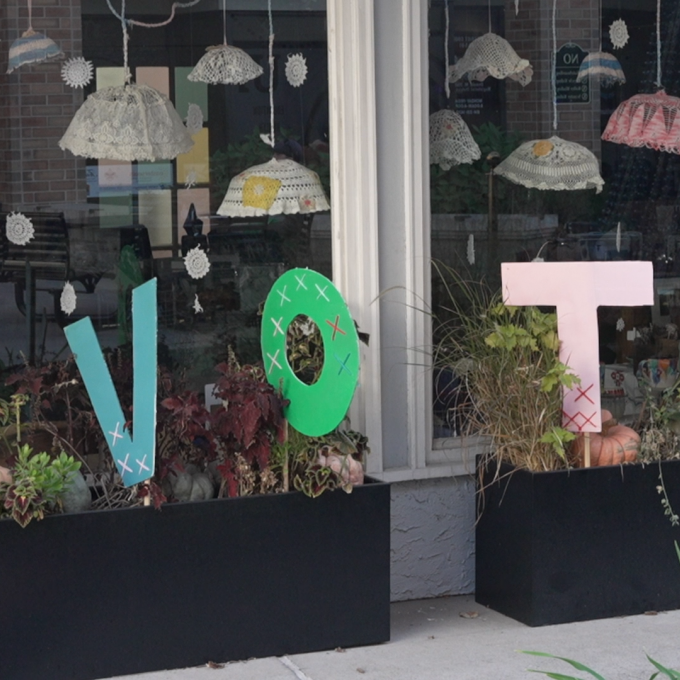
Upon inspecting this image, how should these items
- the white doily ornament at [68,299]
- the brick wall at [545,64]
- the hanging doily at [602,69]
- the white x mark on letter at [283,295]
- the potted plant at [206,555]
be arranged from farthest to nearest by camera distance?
the hanging doily at [602,69] → the brick wall at [545,64] → the white doily ornament at [68,299] → the white x mark on letter at [283,295] → the potted plant at [206,555]

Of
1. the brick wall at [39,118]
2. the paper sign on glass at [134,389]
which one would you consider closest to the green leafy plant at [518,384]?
the paper sign on glass at [134,389]

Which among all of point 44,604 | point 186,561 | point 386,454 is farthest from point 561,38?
point 44,604

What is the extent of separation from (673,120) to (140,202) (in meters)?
2.43

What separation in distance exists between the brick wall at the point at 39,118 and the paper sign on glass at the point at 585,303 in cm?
179

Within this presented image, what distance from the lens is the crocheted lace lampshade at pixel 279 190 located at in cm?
482

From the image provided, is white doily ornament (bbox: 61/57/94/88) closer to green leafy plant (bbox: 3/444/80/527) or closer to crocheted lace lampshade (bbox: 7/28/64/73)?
crocheted lace lampshade (bbox: 7/28/64/73)

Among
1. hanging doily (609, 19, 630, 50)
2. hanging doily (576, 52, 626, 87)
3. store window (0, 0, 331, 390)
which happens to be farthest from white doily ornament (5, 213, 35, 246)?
hanging doily (609, 19, 630, 50)

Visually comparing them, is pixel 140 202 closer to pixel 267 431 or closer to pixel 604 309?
pixel 267 431

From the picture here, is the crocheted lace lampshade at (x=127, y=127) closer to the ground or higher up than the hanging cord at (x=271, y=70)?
closer to the ground

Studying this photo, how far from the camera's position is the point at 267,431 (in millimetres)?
4203

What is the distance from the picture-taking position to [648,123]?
5.46m

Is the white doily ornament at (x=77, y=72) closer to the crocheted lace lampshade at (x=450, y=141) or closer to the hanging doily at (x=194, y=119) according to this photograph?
the hanging doily at (x=194, y=119)

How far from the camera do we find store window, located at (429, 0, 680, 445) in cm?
505

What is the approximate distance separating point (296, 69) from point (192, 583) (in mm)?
2016
